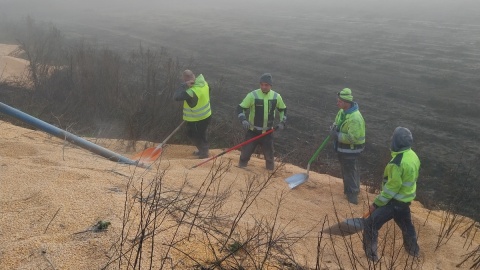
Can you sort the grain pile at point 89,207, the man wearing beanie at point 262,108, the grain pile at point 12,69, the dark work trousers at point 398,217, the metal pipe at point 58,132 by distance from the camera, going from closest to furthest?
the grain pile at point 89,207 < the dark work trousers at point 398,217 < the metal pipe at point 58,132 < the man wearing beanie at point 262,108 < the grain pile at point 12,69

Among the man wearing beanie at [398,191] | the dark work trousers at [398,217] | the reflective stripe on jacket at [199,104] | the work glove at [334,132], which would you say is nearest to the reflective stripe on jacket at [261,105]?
the reflective stripe on jacket at [199,104]

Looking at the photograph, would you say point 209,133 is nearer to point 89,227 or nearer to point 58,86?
point 58,86

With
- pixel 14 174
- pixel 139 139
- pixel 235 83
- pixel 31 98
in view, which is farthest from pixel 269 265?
pixel 235 83

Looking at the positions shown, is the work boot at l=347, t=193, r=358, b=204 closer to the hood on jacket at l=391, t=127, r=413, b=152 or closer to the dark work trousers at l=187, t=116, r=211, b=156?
the hood on jacket at l=391, t=127, r=413, b=152

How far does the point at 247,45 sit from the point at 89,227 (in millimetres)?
22036

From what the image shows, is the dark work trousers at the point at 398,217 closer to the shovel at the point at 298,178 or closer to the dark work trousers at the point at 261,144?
the shovel at the point at 298,178

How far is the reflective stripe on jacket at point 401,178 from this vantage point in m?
4.77

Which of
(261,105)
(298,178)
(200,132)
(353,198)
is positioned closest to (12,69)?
(200,132)

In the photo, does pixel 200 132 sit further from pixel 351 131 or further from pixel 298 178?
pixel 351 131

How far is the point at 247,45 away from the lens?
24.7 metres

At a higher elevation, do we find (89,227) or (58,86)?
(89,227)

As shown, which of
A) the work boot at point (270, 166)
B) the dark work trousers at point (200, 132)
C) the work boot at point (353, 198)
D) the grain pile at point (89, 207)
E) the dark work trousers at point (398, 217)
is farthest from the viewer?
the dark work trousers at point (200, 132)

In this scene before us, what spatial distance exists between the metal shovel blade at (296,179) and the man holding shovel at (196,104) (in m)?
Answer: 1.91

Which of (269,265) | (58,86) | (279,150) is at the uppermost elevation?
(269,265)
